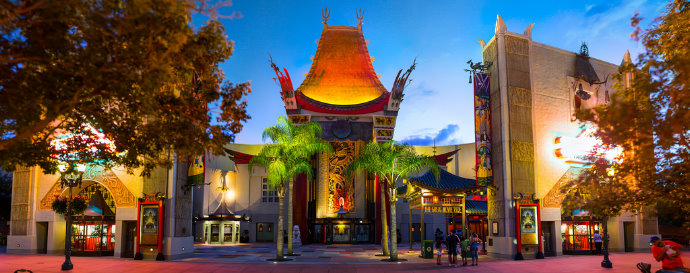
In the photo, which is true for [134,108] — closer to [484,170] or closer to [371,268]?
[371,268]

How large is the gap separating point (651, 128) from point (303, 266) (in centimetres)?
Answer: 1395

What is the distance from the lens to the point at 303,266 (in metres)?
21.2

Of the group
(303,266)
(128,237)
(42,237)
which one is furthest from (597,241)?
(42,237)

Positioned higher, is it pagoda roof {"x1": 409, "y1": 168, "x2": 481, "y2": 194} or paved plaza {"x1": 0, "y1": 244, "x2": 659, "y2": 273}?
pagoda roof {"x1": 409, "y1": 168, "x2": 481, "y2": 194}

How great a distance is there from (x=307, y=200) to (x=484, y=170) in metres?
17.8

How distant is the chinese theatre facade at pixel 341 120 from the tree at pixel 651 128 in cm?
2428

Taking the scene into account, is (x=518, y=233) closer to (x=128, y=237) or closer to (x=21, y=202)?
(x=128, y=237)

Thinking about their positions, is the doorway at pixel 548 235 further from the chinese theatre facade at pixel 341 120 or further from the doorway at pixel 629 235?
the chinese theatre facade at pixel 341 120

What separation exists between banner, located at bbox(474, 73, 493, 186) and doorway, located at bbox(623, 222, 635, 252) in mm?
9331

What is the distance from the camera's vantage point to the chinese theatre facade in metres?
38.6

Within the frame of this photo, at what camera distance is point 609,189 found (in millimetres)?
13281

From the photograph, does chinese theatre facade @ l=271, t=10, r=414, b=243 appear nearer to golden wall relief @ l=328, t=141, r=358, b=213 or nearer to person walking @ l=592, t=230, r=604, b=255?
golden wall relief @ l=328, t=141, r=358, b=213

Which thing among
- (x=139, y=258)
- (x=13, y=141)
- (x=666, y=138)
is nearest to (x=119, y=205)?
(x=139, y=258)

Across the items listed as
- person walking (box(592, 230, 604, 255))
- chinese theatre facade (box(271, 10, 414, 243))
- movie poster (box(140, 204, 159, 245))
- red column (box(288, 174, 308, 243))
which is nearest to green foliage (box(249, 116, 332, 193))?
movie poster (box(140, 204, 159, 245))
